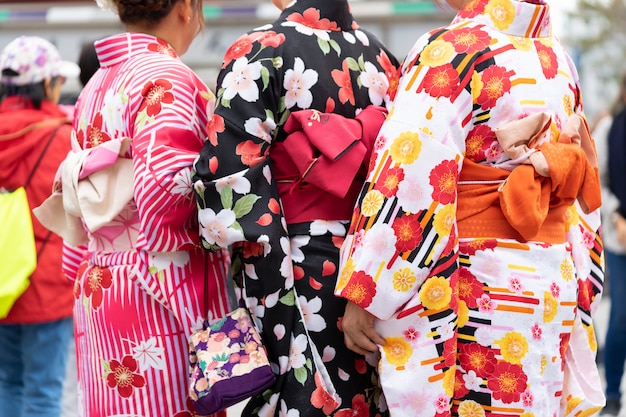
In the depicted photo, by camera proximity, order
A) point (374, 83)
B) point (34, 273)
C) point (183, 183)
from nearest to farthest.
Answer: point (183, 183), point (374, 83), point (34, 273)

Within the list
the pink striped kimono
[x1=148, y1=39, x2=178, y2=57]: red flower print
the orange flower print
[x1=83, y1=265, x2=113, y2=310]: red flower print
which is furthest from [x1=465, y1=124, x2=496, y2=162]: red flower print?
[x1=83, y1=265, x2=113, y2=310]: red flower print

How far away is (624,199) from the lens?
505cm

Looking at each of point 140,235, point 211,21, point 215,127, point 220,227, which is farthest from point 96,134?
point 211,21

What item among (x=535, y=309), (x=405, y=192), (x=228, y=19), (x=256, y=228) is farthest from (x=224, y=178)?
(x=228, y=19)

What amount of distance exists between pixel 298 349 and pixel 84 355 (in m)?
0.81

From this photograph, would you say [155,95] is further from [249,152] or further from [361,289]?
[361,289]

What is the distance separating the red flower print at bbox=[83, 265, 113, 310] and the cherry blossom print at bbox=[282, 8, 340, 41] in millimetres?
968

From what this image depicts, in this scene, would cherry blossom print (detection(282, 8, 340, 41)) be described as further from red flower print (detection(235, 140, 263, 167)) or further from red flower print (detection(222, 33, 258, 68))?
red flower print (detection(235, 140, 263, 167))

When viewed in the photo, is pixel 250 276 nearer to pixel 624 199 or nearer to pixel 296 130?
pixel 296 130

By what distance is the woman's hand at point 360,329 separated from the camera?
7.62 feet

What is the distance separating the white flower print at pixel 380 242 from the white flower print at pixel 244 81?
20.1 inches

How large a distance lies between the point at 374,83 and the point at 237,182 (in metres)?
0.58

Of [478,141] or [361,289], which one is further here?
[478,141]

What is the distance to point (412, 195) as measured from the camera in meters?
2.27
